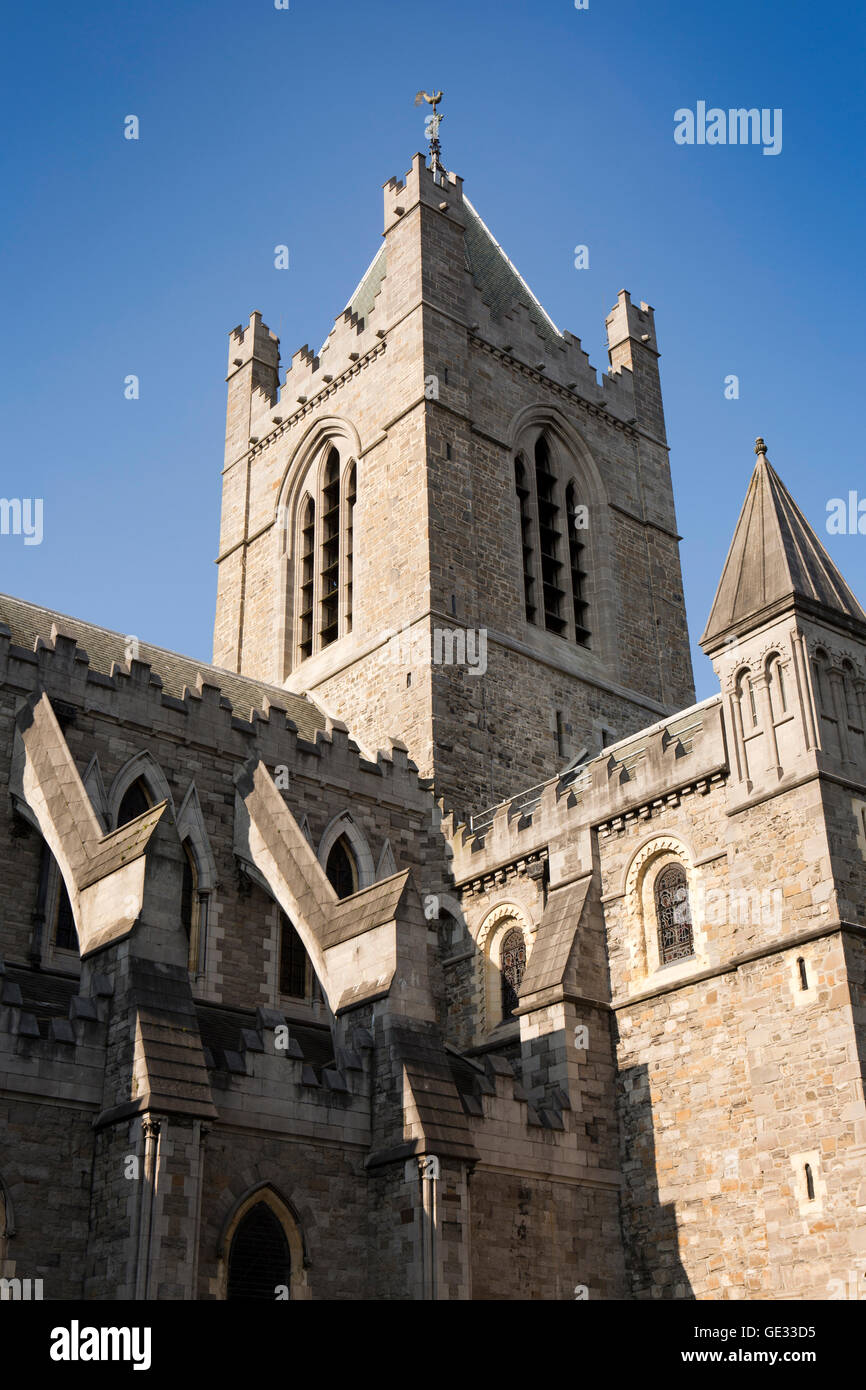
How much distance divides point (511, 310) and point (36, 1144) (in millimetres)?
25820

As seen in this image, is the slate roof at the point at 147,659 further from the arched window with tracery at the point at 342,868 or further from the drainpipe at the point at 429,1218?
the drainpipe at the point at 429,1218

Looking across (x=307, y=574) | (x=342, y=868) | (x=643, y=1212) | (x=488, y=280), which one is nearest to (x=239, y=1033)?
(x=342, y=868)

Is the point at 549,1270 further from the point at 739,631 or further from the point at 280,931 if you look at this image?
the point at 739,631

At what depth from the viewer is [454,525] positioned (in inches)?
1241

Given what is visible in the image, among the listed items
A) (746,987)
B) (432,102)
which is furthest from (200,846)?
(432,102)

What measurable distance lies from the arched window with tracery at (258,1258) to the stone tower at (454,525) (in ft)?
37.9

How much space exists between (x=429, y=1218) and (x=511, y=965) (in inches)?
305

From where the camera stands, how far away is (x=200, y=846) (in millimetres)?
23188

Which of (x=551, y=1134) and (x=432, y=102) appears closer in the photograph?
(x=551, y=1134)

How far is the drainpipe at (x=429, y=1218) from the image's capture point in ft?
55.8

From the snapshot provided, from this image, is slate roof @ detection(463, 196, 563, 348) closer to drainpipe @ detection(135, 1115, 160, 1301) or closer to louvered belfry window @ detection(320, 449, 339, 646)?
louvered belfry window @ detection(320, 449, 339, 646)

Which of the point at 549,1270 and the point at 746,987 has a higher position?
the point at 746,987

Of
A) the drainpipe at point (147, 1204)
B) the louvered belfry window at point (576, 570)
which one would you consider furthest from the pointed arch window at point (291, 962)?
the louvered belfry window at point (576, 570)

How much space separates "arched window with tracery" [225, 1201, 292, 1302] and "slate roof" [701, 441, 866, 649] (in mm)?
10700
